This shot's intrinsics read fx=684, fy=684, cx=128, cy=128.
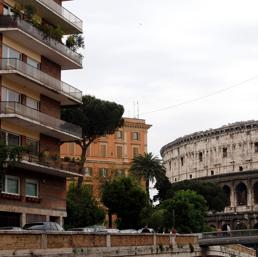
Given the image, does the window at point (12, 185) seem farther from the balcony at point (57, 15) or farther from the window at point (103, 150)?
the window at point (103, 150)

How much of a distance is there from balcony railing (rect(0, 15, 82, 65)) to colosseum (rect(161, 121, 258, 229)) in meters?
76.7

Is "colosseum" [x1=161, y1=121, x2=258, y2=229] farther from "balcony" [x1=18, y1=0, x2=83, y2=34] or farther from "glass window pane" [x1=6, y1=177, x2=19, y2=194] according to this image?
"glass window pane" [x1=6, y1=177, x2=19, y2=194]

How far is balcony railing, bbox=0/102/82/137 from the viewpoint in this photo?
1731 inches

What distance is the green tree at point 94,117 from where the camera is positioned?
7300 centimetres

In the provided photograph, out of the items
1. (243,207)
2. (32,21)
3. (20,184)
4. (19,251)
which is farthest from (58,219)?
(243,207)

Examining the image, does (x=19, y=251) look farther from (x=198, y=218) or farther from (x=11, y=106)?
(x=198, y=218)

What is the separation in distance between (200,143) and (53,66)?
299 ft

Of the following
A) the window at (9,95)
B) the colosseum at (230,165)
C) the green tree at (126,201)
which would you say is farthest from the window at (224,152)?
the window at (9,95)

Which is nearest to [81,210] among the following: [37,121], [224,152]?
Answer: [37,121]

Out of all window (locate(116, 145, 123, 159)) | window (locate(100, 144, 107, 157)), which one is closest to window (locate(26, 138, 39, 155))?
window (locate(100, 144, 107, 157))

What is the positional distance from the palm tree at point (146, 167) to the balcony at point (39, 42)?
4822 cm

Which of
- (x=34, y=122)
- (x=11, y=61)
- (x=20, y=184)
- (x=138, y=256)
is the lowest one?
(x=138, y=256)

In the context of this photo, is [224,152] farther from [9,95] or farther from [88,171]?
[9,95]

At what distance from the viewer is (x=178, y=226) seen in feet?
237
